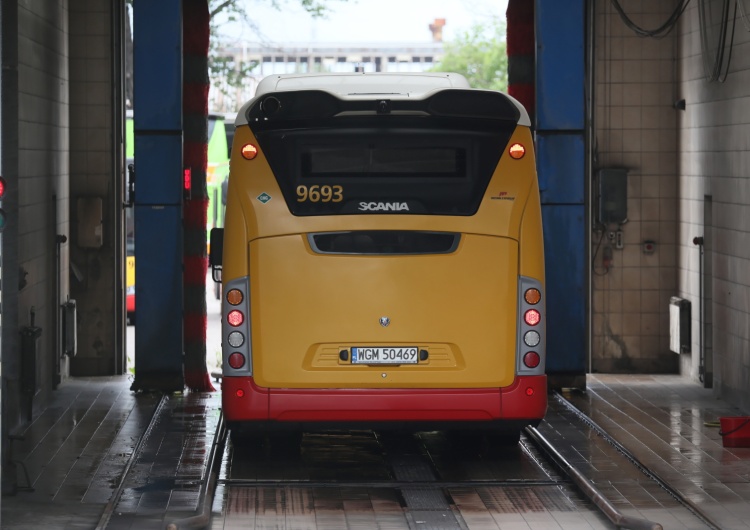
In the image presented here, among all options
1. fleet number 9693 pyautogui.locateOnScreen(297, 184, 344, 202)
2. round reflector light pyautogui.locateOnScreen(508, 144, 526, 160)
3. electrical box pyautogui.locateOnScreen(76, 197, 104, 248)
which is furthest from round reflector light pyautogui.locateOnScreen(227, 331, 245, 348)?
electrical box pyautogui.locateOnScreen(76, 197, 104, 248)

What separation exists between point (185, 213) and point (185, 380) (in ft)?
6.06

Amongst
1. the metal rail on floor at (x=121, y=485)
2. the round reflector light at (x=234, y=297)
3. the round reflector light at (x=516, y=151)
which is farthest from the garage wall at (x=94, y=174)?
the round reflector light at (x=516, y=151)

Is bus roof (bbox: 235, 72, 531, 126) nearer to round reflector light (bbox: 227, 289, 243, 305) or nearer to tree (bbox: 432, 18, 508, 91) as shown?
round reflector light (bbox: 227, 289, 243, 305)

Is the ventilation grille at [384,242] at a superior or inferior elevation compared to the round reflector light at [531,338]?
superior

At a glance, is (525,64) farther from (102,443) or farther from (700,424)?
(102,443)

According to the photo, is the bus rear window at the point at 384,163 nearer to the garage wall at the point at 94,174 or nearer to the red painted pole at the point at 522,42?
the red painted pole at the point at 522,42

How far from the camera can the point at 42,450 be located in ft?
39.5

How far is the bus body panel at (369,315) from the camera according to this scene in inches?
416

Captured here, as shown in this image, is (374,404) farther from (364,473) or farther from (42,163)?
(42,163)

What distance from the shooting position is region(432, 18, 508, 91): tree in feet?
199

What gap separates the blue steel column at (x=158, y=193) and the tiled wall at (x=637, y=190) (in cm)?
524

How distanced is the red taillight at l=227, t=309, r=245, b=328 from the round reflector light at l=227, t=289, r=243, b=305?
0.21 feet

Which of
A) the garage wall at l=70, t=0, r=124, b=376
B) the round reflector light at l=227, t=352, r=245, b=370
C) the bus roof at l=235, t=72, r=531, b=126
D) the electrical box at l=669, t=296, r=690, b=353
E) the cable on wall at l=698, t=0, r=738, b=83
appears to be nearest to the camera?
the round reflector light at l=227, t=352, r=245, b=370

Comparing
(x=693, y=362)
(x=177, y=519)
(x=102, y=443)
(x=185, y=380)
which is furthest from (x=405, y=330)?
(x=693, y=362)
